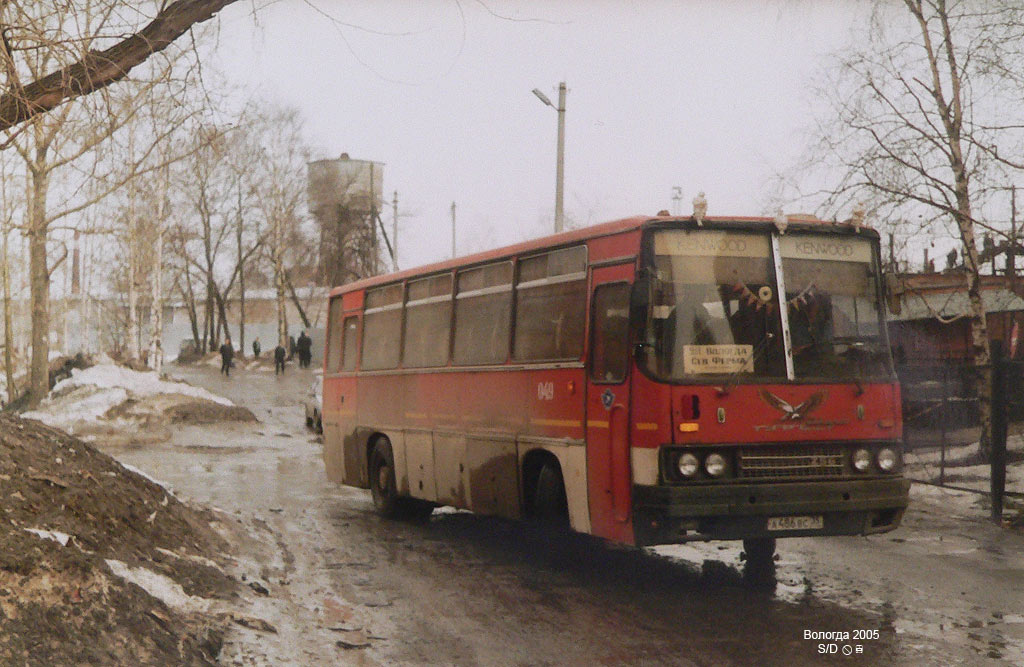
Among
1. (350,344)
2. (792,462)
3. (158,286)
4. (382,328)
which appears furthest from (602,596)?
(158,286)

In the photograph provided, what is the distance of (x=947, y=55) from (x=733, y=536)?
11008 millimetres

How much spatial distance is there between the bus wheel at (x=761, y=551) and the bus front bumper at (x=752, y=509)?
119 cm

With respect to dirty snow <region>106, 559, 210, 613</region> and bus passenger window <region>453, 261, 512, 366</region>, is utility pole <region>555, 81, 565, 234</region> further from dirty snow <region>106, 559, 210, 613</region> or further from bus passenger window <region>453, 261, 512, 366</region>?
dirty snow <region>106, 559, 210, 613</region>

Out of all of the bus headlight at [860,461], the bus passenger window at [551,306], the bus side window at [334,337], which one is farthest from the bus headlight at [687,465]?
the bus side window at [334,337]

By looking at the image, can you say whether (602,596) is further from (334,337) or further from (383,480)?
(334,337)

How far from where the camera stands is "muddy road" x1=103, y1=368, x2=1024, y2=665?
24.8 feet

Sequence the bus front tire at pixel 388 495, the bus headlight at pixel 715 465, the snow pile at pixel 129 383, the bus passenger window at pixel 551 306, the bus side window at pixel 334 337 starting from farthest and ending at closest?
the snow pile at pixel 129 383 < the bus side window at pixel 334 337 < the bus front tire at pixel 388 495 < the bus passenger window at pixel 551 306 < the bus headlight at pixel 715 465

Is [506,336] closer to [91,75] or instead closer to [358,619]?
[358,619]

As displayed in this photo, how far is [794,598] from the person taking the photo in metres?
9.22

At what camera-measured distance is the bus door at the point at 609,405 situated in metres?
9.17

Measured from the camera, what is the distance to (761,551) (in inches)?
407

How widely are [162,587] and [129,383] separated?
28907 mm

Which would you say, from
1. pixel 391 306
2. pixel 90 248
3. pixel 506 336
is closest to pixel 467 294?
pixel 506 336

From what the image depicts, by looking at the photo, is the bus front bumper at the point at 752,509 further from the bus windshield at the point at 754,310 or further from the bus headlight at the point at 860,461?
the bus windshield at the point at 754,310
